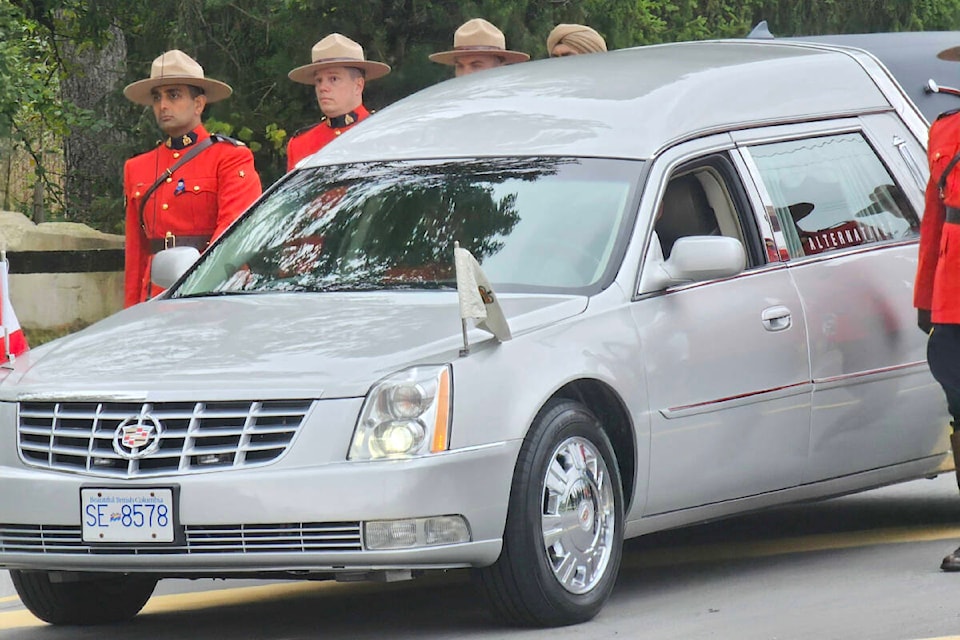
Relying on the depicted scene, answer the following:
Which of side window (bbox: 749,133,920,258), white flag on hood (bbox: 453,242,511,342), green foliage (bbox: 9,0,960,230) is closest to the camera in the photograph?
white flag on hood (bbox: 453,242,511,342)

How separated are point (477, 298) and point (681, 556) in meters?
2.48

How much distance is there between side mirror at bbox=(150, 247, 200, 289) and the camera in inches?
324

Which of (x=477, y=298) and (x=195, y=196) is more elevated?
(x=477, y=298)

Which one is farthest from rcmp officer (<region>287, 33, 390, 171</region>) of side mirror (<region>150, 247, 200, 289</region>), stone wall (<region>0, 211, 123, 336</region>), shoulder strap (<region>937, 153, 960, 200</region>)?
stone wall (<region>0, 211, 123, 336</region>)

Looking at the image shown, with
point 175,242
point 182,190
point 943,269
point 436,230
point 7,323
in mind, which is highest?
point 436,230

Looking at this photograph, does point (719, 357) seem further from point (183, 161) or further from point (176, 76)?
point (176, 76)

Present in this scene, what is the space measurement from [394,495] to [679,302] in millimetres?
1595

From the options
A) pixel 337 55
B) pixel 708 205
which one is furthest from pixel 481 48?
pixel 708 205

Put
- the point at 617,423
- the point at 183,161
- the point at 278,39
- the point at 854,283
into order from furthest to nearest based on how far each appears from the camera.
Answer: the point at 278,39
the point at 183,161
the point at 854,283
the point at 617,423

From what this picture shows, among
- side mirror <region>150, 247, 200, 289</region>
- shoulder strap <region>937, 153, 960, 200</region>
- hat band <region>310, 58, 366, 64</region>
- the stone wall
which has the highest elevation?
shoulder strap <region>937, 153, 960, 200</region>

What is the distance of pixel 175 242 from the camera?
421 inches

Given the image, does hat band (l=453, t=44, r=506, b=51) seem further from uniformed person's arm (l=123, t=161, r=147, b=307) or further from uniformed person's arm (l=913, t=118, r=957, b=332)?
uniformed person's arm (l=913, t=118, r=957, b=332)

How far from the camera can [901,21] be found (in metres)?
20.1

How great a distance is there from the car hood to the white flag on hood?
0.19 ft
